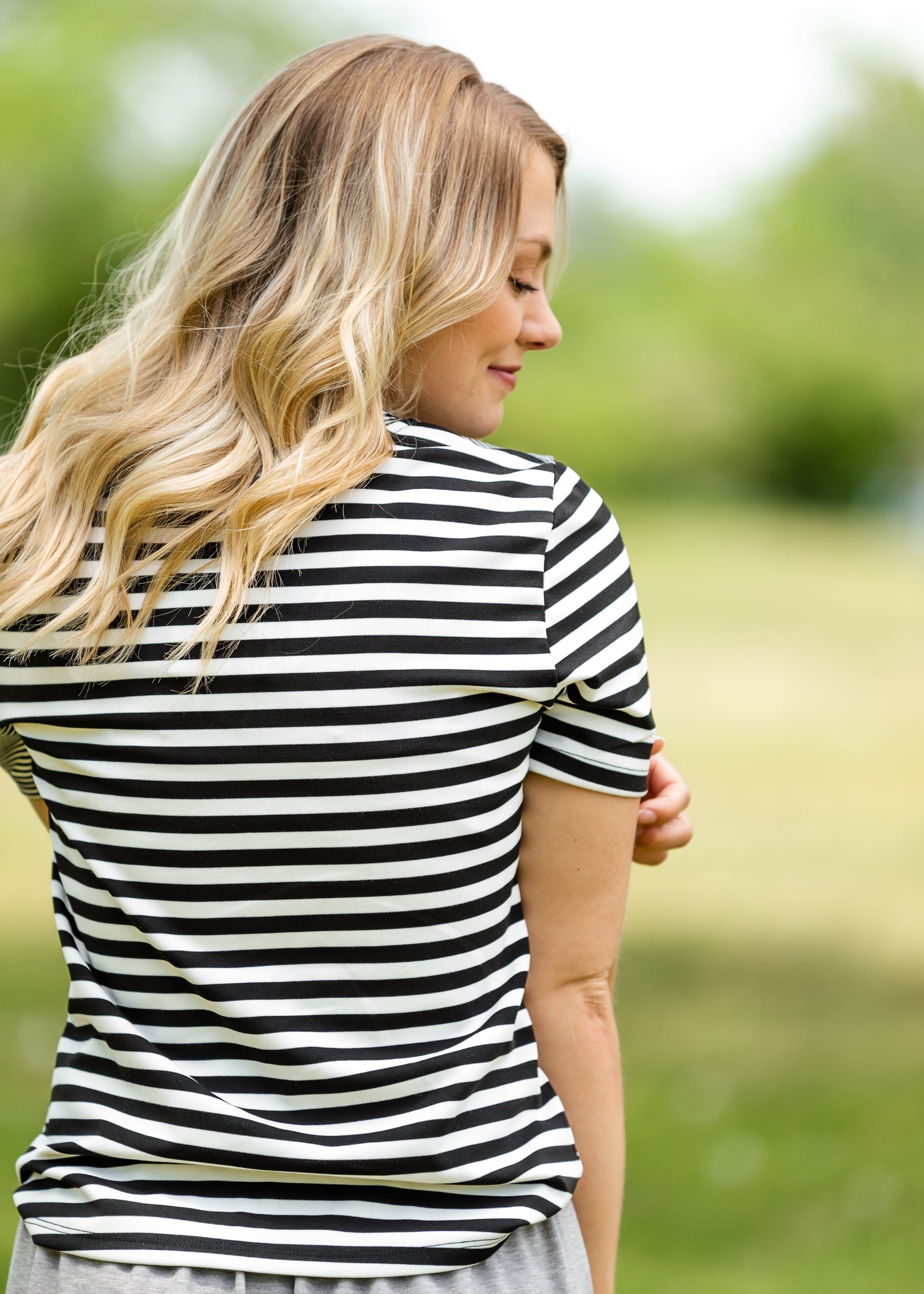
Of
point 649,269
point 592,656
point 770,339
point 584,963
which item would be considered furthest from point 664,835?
point 770,339

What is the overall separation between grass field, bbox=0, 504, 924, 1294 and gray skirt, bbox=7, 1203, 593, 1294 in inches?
70.9

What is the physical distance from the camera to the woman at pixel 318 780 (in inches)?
35.4

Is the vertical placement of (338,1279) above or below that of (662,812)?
below

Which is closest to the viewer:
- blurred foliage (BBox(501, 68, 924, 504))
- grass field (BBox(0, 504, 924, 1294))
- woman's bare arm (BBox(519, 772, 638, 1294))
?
woman's bare arm (BBox(519, 772, 638, 1294))

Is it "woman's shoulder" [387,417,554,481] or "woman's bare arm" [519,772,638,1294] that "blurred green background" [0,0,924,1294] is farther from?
"woman's bare arm" [519,772,638,1294]

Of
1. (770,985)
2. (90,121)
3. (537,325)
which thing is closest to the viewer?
(537,325)

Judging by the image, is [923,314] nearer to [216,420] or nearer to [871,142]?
[871,142]

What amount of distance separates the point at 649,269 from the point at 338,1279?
435 inches

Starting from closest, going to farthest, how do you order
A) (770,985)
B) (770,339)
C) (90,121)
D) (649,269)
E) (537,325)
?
(537,325), (770,985), (90,121), (649,269), (770,339)

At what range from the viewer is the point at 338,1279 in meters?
0.89

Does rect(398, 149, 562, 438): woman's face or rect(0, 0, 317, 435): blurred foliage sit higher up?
rect(0, 0, 317, 435): blurred foliage

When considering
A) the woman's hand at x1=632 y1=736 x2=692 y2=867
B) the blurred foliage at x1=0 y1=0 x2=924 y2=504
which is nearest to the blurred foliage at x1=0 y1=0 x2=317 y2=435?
the blurred foliage at x1=0 y1=0 x2=924 y2=504

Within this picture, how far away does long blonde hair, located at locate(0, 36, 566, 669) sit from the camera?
3.07 feet

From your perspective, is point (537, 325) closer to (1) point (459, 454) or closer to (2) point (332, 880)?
(1) point (459, 454)
